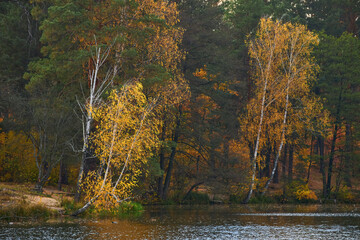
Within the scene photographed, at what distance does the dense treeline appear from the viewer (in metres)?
29.3

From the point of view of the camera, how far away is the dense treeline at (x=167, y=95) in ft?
96.1

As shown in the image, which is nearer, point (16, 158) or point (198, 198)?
point (16, 158)

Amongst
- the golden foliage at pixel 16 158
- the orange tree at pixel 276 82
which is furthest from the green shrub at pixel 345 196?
the golden foliage at pixel 16 158

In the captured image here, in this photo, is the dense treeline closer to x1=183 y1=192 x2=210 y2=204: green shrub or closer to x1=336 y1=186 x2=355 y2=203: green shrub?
x1=336 y1=186 x2=355 y2=203: green shrub

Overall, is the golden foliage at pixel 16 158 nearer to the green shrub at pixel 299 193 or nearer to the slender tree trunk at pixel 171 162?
the slender tree trunk at pixel 171 162

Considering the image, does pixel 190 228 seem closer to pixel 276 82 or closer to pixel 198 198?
pixel 198 198

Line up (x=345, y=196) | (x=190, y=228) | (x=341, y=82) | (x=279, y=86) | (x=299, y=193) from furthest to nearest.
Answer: (x=341, y=82) → (x=345, y=196) → (x=299, y=193) → (x=279, y=86) → (x=190, y=228)

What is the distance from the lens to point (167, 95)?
104 ft

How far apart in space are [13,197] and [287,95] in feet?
78.1

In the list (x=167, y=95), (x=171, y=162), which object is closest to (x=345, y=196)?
(x=171, y=162)

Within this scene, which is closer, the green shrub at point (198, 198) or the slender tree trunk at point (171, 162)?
the slender tree trunk at point (171, 162)

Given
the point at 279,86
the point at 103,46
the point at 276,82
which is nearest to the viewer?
the point at 103,46

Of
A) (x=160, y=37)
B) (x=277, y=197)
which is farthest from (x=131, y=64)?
(x=277, y=197)

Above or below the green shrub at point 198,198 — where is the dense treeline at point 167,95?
above
